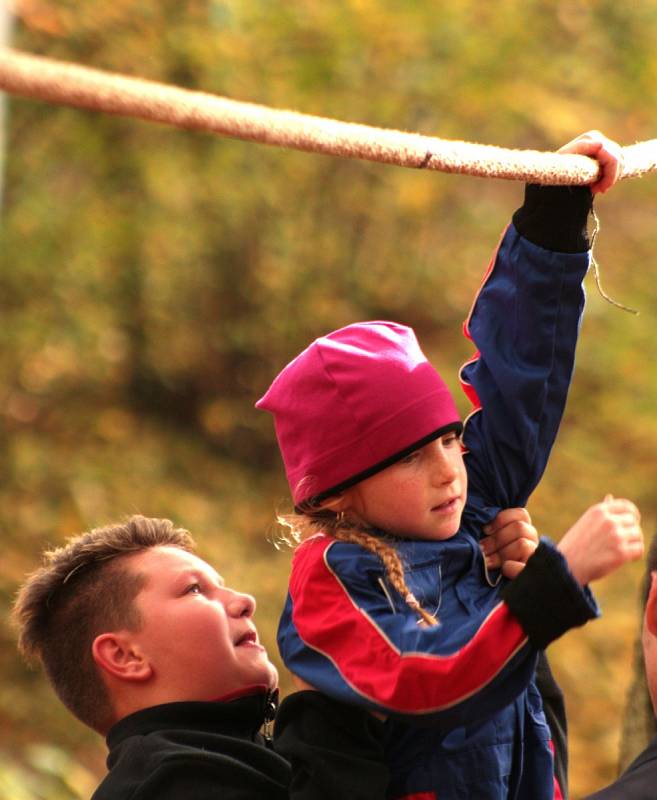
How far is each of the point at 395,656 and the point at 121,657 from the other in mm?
714

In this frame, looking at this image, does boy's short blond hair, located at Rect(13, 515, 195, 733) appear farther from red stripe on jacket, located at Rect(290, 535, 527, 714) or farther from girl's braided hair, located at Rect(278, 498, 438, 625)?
red stripe on jacket, located at Rect(290, 535, 527, 714)

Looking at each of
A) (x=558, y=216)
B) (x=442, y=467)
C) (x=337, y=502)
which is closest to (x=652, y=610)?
(x=442, y=467)

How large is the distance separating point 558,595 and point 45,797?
→ 3728 millimetres

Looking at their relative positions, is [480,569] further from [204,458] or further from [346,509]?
[204,458]

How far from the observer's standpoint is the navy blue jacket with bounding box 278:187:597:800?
1.66m

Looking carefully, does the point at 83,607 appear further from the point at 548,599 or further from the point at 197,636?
the point at 548,599

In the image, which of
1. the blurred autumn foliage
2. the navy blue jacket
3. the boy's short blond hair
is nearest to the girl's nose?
the navy blue jacket

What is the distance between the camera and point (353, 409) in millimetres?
1896

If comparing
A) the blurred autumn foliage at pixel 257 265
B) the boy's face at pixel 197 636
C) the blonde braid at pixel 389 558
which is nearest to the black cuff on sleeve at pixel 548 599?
the blonde braid at pixel 389 558

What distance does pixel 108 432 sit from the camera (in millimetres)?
7703

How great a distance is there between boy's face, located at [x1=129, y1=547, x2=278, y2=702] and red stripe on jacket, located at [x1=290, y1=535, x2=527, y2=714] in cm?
40

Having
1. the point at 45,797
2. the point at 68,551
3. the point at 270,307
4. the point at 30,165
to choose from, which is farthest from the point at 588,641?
the point at 68,551

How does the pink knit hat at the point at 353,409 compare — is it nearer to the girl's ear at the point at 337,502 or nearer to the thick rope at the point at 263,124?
the girl's ear at the point at 337,502

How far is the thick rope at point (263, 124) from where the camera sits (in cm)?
112
